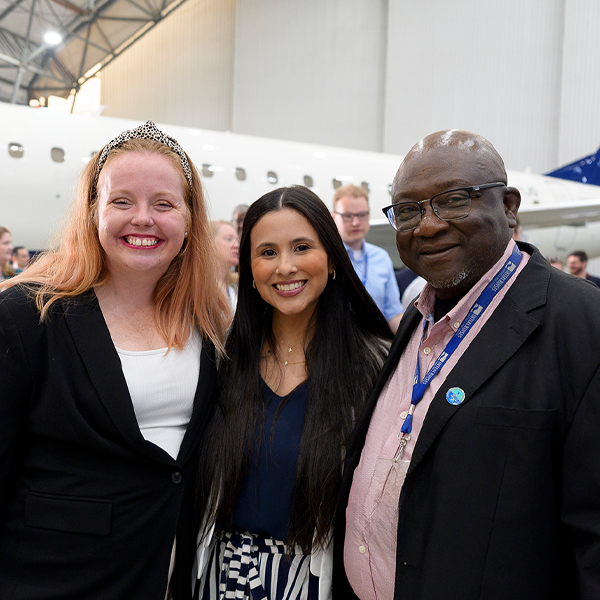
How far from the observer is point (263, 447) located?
6.15 ft

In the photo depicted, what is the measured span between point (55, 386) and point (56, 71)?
22.2 metres

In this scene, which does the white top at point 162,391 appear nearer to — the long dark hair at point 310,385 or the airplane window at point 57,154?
the long dark hair at point 310,385

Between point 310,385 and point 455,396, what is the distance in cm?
70

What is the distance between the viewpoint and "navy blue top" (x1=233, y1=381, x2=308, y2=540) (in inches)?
72.1

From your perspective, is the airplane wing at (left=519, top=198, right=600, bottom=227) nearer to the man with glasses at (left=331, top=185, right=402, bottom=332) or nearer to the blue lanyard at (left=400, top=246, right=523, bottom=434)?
the man with glasses at (left=331, top=185, right=402, bottom=332)

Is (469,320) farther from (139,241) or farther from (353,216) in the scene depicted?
(353,216)

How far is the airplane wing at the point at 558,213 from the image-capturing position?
905 centimetres

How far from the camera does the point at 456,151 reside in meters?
1.53

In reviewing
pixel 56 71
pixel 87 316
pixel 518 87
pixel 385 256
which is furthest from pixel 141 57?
pixel 87 316

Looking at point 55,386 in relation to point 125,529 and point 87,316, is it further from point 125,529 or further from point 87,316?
point 125,529

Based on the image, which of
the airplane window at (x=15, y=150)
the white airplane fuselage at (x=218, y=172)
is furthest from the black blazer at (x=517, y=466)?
the airplane window at (x=15, y=150)

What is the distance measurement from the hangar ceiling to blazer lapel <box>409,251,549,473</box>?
1712cm

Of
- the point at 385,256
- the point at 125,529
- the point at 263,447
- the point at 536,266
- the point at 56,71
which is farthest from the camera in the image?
the point at 56,71

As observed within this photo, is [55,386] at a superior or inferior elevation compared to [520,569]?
superior
